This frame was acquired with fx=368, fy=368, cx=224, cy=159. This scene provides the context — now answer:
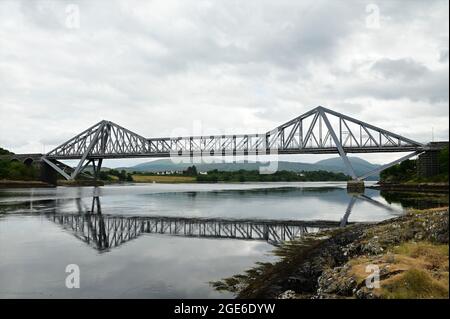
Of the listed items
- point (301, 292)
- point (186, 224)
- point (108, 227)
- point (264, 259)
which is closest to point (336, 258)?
point (264, 259)

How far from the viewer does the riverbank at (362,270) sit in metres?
9.69

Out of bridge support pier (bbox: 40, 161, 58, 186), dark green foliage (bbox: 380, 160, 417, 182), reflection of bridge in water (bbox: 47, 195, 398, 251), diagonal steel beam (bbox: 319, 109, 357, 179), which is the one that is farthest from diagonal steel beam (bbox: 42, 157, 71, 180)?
dark green foliage (bbox: 380, 160, 417, 182)

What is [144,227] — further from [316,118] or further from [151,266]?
[316,118]

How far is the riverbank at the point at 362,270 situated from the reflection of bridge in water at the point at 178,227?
6024 millimetres

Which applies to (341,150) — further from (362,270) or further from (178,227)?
(362,270)

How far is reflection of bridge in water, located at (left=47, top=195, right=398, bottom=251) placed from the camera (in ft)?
79.5

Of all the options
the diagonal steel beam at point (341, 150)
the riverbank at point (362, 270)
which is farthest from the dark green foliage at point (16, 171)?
the riverbank at point (362, 270)

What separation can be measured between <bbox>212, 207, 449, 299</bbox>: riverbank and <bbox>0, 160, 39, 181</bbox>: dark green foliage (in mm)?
113126

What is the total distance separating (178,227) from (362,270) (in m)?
19.4

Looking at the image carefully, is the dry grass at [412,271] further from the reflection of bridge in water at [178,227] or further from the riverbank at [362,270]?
the reflection of bridge in water at [178,227]

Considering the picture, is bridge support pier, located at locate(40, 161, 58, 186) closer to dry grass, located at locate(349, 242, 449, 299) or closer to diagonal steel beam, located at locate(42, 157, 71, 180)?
diagonal steel beam, located at locate(42, 157, 71, 180)

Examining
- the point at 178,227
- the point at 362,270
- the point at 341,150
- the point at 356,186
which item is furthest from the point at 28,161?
the point at 362,270
